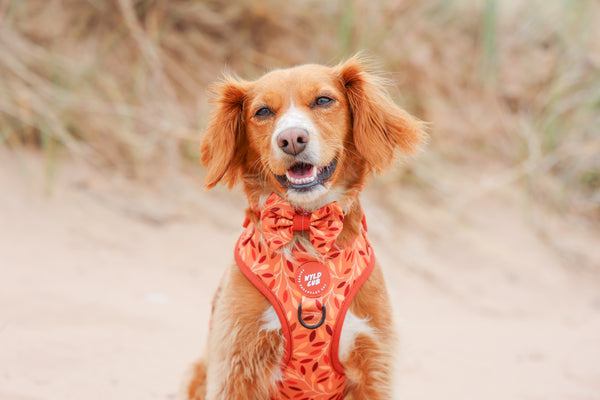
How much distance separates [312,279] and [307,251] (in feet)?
0.46

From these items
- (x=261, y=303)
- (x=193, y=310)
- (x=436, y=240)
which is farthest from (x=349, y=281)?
(x=436, y=240)

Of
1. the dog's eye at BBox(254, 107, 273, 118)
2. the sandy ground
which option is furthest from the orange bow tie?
the sandy ground

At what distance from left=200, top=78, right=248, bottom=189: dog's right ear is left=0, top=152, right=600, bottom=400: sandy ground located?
1.16 meters

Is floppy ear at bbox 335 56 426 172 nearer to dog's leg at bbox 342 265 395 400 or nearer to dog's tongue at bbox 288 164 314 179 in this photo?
dog's tongue at bbox 288 164 314 179

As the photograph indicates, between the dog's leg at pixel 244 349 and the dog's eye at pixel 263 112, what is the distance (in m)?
0.76

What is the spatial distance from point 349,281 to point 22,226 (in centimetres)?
378

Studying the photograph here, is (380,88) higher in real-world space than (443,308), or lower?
lower

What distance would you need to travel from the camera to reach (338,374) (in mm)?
2455

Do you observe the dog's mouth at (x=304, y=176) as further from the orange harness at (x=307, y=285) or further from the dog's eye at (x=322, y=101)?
the dog's eye at (x=322, y=101)

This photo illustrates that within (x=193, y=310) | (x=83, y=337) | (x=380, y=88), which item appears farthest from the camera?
(x=193, y=310)

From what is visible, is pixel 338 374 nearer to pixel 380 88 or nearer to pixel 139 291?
pixel 380 88

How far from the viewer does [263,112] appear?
2.59 meters

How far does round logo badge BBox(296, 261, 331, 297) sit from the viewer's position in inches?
93.9

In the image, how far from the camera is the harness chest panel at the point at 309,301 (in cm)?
235
